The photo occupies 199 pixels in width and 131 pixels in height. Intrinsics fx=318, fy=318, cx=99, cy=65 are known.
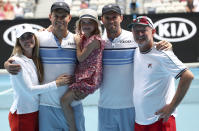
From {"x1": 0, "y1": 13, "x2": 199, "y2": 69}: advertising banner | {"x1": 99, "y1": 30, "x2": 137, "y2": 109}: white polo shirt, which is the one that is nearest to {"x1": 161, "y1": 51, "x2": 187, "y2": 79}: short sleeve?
{"x1": 99, "y1": 30, "x2": 137, "y2": 109}: white polo shirt

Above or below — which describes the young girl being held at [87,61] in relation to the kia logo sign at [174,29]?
below

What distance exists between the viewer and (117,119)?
3463 mm

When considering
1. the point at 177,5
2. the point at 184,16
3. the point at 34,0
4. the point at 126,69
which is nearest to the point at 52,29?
the point at 126,69

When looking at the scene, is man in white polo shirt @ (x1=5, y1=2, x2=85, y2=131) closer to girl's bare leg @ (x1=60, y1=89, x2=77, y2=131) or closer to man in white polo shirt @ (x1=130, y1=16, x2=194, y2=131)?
girl's bare leg @ (x1=60, y1=89, x2=77, y2=131)

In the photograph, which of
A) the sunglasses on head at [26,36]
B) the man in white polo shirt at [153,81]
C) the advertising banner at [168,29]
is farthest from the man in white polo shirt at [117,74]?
the advertising banner at [168,29]

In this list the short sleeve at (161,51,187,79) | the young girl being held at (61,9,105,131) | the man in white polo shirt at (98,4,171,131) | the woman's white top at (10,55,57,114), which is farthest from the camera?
the man in white polo shirt at (98,4,171,131)

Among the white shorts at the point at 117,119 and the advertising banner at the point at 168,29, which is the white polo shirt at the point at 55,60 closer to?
the white shorts at the point at 117,119

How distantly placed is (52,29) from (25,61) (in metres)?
0.51

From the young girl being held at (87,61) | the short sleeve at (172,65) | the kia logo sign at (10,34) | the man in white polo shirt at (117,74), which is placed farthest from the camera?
the kia logo sign at (10,34)

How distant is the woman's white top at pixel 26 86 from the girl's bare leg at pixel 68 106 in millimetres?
174

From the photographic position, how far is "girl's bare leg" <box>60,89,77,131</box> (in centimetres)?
333

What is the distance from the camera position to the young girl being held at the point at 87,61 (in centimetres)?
325

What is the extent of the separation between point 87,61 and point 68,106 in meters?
0.52

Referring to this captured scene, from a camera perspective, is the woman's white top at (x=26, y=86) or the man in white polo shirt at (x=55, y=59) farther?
the man in white polo shirt at (x=55, y=59)
